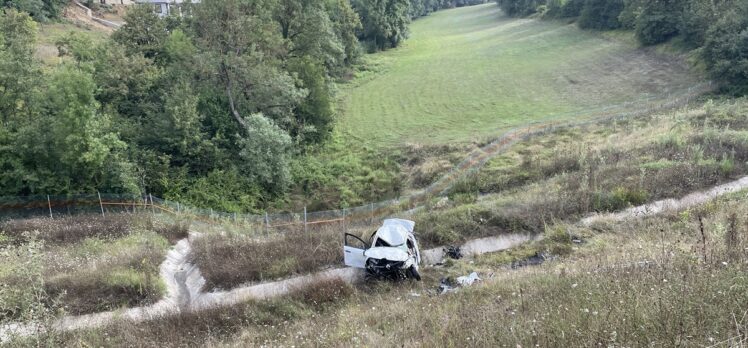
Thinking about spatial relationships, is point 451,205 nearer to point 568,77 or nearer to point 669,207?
point 669,207

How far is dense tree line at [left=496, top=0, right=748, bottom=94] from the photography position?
34.4 m

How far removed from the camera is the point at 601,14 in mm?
61500

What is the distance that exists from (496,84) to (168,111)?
32141 mm

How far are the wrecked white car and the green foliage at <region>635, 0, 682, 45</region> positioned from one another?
45611 mm

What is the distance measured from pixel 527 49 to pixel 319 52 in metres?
29.9

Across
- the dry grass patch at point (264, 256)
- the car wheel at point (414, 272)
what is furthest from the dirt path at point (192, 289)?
the car wheel at point (414, 272)

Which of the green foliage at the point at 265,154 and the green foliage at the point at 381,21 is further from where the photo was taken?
the green foliage at the point at 381,21

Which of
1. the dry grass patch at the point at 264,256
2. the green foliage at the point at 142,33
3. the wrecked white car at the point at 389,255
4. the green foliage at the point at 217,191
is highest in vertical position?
the green foliage at the point at 142,33

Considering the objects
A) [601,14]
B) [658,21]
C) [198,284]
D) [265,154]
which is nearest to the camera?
[198,284]

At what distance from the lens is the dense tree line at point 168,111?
75.9 feet

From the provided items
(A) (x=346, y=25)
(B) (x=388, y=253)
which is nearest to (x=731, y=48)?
(B) (x=388, y=253)

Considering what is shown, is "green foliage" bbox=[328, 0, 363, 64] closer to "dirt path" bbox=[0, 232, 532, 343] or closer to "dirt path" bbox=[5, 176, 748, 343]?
"dirt path" bbox=[5, 176, 748, 343]

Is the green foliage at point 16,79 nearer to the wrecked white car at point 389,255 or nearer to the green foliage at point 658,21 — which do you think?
the wrecked white car at point 389,255

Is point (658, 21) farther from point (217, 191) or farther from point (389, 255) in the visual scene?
point (389, 255)
